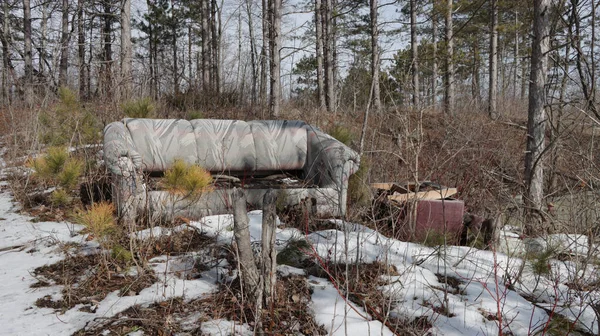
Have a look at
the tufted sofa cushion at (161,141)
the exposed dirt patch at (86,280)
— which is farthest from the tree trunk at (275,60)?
the exposed dirt patch at (86,280)

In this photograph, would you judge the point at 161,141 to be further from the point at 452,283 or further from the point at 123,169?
the point at 452,283

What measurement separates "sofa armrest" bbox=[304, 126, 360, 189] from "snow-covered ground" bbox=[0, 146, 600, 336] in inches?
31.2

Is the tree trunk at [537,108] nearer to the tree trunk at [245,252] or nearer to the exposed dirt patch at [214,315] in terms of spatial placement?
the exposed dirt patch at [214,315]

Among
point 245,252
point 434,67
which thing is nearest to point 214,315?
point 245,252

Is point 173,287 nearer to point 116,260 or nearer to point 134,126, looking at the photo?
point 116,260

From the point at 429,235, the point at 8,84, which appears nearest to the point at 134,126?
the point at 8,84

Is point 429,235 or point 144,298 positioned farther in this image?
point 429,235

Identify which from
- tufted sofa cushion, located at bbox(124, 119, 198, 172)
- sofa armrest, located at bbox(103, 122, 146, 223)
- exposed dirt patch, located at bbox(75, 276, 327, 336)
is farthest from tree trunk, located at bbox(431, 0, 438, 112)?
tufted sofa cushion, located at bbox(124, 119, 198, 172)

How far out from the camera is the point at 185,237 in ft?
9.80

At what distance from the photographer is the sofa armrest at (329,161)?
145 inches

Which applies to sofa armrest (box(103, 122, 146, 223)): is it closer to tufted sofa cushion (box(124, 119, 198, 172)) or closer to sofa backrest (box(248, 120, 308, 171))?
tufted sofa cushion (box(124, 119, 198, 172))

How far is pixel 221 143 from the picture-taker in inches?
165

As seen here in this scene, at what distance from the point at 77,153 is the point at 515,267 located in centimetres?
480

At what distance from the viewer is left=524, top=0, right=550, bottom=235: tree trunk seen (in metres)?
3.57
